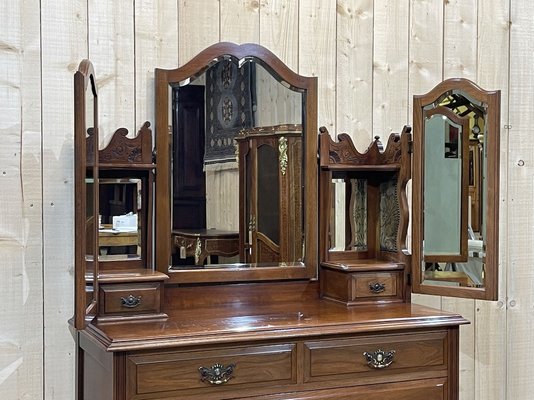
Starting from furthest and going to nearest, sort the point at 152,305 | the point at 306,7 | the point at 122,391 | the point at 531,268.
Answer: the point at 531,268 → the point at 306,7 → the point at 152,305 → the point at 122,391

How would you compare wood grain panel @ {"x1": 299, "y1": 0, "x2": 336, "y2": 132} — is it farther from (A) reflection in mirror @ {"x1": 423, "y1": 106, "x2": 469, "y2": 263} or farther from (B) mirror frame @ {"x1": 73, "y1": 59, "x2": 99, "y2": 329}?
(B) mirror frame @ {"x1": 73, "y1": 59, "x2": 99, "y2": 329}

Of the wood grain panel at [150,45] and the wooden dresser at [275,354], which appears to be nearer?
the wooden dresser at [275,354]

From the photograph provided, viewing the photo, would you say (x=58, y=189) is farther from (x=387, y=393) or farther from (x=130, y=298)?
(x=387, y=393)

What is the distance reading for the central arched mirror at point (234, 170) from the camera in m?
2.30

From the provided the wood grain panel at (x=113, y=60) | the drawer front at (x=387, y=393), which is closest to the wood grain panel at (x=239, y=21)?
the wood grain panel at (x=113, y=60)

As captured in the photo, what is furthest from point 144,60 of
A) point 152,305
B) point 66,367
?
point 66,367

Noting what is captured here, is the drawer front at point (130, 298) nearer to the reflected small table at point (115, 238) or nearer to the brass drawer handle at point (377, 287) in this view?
the reflected small table at point (115, 238)

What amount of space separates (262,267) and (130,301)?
479mm

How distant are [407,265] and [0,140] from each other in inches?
54.1

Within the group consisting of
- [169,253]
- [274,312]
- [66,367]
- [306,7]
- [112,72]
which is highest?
[306,7]

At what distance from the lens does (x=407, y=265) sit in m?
2.41

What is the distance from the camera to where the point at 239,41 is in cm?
246

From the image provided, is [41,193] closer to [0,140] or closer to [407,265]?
[0,140]

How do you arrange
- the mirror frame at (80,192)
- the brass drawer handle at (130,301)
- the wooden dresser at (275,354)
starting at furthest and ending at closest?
the brass drawer handle at (130,301) → the wooden dresser at (275,354) → the mirror frame at (80,192)
